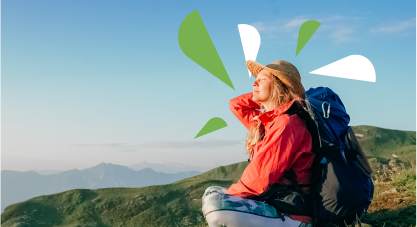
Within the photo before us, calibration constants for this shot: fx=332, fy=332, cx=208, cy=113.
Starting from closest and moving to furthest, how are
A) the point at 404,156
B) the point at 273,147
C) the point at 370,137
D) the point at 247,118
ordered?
the point at 273,147
the point at 247,118
the point at 404,156
the point at 370,137

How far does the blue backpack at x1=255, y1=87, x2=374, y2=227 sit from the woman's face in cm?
41

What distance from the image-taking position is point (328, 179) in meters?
3.37

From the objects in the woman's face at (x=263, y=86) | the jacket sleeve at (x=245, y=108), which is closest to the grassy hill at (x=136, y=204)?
the jacket sleeve at (x=245, y=108)

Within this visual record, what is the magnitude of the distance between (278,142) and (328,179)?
674 mm

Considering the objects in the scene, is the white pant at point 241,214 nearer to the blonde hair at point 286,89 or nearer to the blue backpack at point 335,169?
the blue backpack at point 335,169

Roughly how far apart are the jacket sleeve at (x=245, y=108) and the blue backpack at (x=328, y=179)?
141cm

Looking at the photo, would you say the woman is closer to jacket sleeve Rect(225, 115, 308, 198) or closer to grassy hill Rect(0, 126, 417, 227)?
jacket sleeve Rect(225, 115, 308, 198)

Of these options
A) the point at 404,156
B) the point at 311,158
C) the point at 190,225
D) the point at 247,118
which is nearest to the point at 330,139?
the point at 311,158

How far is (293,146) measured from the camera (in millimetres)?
3264

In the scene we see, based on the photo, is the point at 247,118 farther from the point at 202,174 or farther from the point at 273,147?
the point at 202,174

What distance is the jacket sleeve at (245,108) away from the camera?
194 inches

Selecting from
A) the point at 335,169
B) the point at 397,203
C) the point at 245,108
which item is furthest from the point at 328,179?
the point at 397,203

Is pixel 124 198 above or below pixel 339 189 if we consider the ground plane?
below

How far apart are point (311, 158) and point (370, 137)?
6.99 meters
